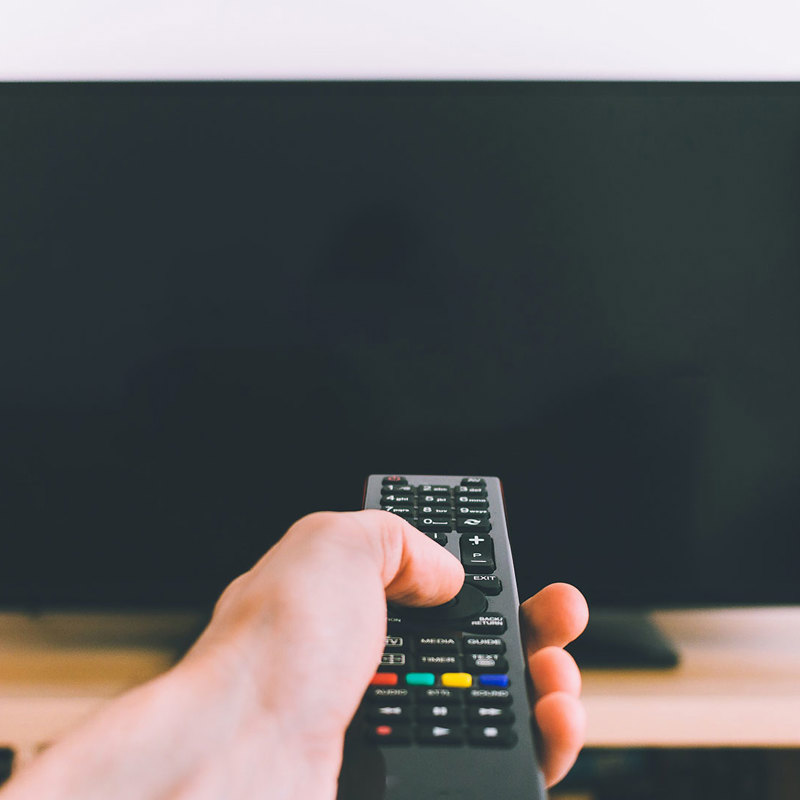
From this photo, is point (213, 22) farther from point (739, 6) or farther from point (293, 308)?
point (739, 6)

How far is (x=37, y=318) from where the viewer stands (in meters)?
0.67

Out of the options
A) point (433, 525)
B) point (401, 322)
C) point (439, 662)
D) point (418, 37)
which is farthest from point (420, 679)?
point (418, 37)

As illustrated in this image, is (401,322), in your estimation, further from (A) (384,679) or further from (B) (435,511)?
(A) (384,679)

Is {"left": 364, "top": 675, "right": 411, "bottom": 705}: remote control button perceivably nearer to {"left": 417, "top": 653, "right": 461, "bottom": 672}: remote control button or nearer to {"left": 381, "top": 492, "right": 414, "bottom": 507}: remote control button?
{"left": 417, "top": 653, "right": 461, "bottom": 672}: remote control button

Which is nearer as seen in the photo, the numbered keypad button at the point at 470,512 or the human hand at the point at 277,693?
the human hand at the point at 277,693

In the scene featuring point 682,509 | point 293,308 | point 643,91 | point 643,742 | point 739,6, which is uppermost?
point 739,6

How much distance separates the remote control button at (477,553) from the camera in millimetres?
476

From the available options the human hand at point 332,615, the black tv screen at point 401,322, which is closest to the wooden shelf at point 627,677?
the black tv screen at point 401,322

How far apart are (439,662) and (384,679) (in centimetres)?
4

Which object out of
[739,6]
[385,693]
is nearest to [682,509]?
[385,693]

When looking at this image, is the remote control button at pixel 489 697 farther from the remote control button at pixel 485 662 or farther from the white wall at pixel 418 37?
the white wall at pixel 418 37

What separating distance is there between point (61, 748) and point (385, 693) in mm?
188

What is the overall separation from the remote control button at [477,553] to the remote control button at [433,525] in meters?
0.02

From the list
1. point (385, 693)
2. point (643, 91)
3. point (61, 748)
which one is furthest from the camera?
point (643, 91)
